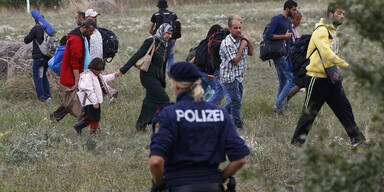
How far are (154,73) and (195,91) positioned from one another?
445 centimetres

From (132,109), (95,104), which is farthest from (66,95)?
(132,109)

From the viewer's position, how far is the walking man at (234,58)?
8.28 metres

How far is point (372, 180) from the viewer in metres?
3.43

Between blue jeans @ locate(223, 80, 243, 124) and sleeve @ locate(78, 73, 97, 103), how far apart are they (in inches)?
76.2

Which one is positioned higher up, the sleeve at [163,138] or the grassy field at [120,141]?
the sleeve at [163,138]

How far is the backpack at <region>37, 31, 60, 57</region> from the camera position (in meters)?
10.5

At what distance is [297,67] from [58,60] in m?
3.78

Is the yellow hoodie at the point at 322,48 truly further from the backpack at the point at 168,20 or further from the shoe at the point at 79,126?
the backpack at the point at 168,20

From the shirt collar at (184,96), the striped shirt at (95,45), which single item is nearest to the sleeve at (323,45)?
the shirt collar at (184,96)

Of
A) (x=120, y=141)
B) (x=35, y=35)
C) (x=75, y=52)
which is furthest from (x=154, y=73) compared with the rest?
(x=35, y=35)

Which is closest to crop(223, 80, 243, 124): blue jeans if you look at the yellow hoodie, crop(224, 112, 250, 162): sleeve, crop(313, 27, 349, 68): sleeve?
the yellow hoodie

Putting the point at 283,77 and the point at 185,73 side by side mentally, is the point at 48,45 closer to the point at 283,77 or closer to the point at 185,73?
the point at 283,77

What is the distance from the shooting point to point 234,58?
8.31 meters

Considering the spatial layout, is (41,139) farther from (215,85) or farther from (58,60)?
(215,85)
